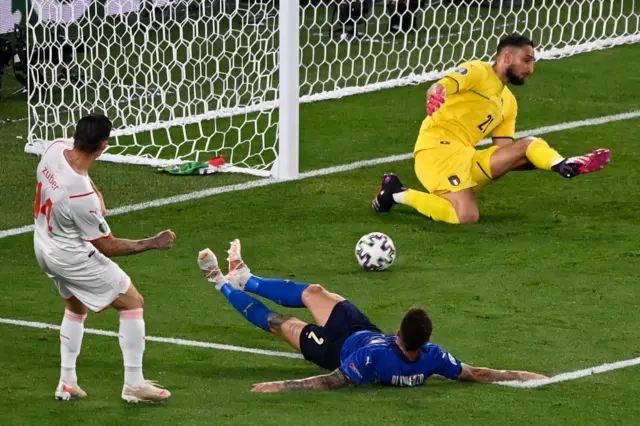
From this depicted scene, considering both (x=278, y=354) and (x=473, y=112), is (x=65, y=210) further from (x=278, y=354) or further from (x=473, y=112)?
(x=473, y=112)

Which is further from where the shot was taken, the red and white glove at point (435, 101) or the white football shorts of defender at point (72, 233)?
the red and white glove at point (435, 101)

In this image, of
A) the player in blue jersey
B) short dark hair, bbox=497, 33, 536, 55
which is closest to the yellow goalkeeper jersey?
short dark hair, bbox=497, 33, 536, 55

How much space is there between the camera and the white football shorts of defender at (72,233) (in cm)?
701

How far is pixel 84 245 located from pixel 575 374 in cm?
273

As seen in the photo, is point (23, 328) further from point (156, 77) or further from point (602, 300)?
point (156, 77)

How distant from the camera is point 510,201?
459 inches

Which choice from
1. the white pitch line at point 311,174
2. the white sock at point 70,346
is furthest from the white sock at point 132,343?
the white pitch line at point 311,174

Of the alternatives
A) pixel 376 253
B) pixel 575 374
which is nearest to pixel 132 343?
pixel 575 374

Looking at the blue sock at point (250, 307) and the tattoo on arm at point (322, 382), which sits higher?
the blue sock at point (250, 307)

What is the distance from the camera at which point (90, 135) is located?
7.00 m

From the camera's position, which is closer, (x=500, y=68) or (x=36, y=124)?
(x=500, y=68)

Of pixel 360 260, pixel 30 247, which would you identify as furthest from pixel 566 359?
pixel 30 247

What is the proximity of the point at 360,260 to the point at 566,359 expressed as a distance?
7.37 ft

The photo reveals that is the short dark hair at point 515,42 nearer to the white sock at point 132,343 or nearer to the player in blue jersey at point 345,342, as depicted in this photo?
the player in blue jersey at point 345,342
